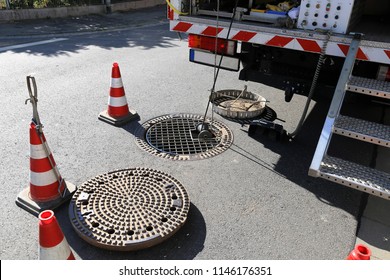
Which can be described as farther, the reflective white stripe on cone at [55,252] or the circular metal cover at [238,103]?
the circular metal cover at [238,103]

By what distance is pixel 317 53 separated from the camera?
12.3 ft

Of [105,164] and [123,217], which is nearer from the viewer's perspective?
[123,217]

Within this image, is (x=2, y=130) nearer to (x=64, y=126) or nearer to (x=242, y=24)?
(x=64, y=126)

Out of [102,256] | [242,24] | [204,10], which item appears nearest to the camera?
[102,256]

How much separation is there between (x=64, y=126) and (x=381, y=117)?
15.4 feet

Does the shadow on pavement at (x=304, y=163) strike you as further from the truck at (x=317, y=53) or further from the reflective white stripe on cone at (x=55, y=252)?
the reflective white stripe on cone at (x=55, y=252)

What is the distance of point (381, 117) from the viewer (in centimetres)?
530

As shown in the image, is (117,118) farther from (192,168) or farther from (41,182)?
(41,182)

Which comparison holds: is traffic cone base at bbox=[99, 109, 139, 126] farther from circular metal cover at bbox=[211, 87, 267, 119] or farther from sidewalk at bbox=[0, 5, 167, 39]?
sidewalk at bbox=[0, 5, 167, 39]

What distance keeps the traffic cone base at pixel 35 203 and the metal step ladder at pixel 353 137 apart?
2.21 m

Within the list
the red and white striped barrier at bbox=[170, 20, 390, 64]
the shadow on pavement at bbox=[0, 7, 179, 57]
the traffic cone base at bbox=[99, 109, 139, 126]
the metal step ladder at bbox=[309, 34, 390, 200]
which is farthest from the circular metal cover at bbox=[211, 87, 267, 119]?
the shadow on pavement at bbox=[0, 7, 179, 57]

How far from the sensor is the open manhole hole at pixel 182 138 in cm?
400

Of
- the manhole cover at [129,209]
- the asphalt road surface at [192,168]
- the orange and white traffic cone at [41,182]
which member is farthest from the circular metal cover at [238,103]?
the orange and white traffic cone at [41,182]

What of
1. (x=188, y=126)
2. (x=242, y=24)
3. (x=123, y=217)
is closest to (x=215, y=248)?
(x=123, y=217)
